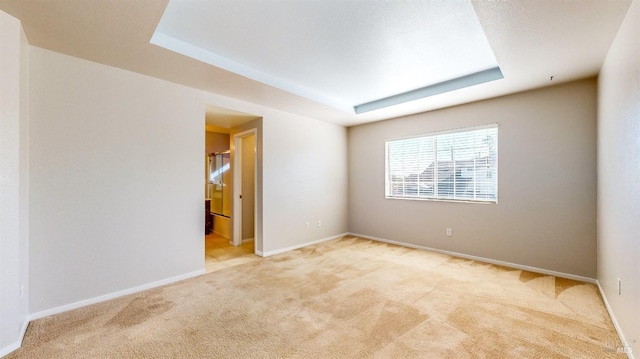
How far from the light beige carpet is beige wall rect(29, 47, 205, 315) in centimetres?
32

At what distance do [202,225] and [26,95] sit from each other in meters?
2.04

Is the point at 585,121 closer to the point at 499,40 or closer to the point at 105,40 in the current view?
the point at 499,40

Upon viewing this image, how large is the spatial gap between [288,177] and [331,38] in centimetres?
255

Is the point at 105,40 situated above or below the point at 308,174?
above

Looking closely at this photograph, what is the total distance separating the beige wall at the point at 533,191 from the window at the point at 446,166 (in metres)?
0.13

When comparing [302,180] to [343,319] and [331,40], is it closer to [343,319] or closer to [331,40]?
[331,40]

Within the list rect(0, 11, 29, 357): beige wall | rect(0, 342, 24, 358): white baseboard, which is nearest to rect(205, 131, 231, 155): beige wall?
rect(0, 11, 29, 357): beige wall

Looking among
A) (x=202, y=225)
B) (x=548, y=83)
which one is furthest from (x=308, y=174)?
(x=548, y=83)

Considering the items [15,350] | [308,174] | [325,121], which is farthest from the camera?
[325,121]

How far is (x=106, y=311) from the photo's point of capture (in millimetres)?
2398

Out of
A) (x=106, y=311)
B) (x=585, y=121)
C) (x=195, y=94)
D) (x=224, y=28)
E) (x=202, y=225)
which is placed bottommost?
(x=106, y=311)

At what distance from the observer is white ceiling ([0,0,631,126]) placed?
1867 millimetres

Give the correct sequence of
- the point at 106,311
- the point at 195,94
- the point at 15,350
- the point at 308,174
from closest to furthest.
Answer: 1. the point at 15,350
2. the point at 106,311
3. the point at 195,94
4. the point at 308,174

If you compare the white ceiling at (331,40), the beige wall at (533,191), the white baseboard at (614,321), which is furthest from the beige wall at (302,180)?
the white baseboard at (614,321)
